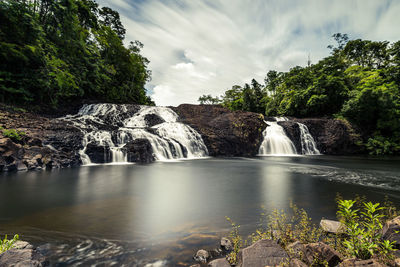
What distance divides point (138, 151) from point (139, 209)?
8.29 metres

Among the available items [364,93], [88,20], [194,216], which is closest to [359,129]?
[364,93]

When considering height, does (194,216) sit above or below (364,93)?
below

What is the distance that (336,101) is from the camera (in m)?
26.5

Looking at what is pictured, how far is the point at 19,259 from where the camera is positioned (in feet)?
6.22

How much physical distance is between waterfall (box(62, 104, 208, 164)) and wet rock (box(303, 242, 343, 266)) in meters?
11.5

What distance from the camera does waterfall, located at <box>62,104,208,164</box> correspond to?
12.1 metres

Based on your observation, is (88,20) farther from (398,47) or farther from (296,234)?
(398,47)

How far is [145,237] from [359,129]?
95.7 feet

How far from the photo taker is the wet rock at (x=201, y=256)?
2.34 meters

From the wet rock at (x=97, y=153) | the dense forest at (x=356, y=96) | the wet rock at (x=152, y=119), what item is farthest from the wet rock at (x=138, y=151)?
the dense forest at (x=356, y=96)

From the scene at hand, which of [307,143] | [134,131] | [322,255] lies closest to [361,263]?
[322,255]

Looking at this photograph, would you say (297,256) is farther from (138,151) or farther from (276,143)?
(276,143)

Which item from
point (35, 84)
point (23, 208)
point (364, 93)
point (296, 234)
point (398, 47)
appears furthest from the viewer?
point (398, 47)

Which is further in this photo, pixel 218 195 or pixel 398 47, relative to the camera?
pixel 398 47
